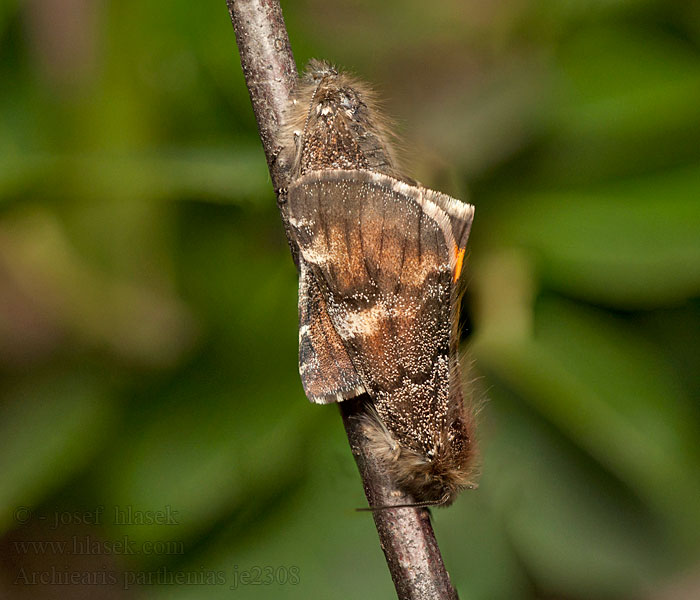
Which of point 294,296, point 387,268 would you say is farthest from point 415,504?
point 294,296

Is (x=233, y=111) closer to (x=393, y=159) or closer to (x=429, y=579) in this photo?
(x=393, y=159)

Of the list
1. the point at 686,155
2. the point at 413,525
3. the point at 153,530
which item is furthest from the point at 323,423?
the point at 686,155

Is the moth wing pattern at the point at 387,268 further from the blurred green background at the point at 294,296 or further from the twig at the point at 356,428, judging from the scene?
the blurred green background at the point at 294,296

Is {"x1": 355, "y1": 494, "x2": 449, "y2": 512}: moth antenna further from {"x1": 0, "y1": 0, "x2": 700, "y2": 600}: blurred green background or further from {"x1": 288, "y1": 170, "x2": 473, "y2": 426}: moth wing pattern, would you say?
{"x1": 0, "y1": 0, "x2": 700, "y2": 600}: blurred green background

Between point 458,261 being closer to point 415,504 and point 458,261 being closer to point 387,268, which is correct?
point 387,268

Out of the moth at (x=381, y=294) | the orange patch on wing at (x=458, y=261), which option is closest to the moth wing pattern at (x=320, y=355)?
the moth at (x=381, y=294)

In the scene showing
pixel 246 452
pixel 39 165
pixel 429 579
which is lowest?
pixel 429 579
